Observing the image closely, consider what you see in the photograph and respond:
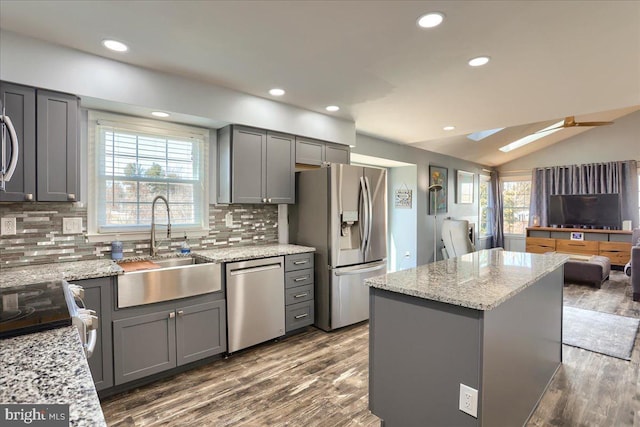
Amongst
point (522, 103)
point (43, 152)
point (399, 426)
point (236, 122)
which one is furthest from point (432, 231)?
point (43, 152)

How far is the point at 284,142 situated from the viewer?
138 inches

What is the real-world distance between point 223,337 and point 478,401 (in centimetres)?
202

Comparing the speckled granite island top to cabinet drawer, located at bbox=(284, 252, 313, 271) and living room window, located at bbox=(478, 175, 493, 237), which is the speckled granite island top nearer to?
cabinet drawer, located at bbox=(284, 252, 313, 271)

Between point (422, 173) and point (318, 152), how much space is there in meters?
2.77

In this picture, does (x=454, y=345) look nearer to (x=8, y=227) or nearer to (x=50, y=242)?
(x=50, y=242)

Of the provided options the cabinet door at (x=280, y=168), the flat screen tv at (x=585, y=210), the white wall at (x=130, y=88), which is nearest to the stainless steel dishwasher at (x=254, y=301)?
the cabinet door at (x=280, y=168)

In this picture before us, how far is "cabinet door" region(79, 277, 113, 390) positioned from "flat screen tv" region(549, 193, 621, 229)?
8471 millimetres

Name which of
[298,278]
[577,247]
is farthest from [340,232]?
[577,247]

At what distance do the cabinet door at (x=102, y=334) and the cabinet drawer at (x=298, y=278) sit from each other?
1480mm

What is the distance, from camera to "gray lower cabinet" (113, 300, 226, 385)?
2.28 metres

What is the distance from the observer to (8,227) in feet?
7.47

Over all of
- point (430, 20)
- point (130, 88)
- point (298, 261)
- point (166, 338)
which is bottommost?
point (166, 338)

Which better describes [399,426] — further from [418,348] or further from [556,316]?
[556,316]

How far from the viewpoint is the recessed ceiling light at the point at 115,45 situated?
2172 millimetres
